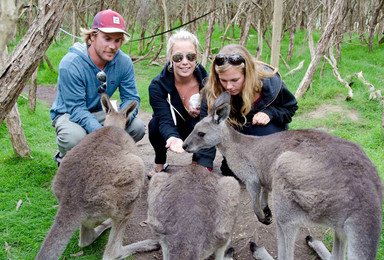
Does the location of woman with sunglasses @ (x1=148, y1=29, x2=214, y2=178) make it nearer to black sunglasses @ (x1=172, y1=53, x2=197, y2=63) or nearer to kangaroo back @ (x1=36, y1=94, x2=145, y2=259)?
black sunglasses @ (x1=172, y1=53, x2=197, y2=63)

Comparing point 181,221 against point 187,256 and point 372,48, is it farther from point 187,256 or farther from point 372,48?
point 372,48

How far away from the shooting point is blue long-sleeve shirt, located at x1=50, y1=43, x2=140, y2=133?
3.38 metres

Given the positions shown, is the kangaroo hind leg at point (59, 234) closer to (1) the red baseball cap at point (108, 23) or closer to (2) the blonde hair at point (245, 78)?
(2) the blonde hair at point (245, 78)

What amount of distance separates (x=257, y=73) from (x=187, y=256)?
192 centimetres

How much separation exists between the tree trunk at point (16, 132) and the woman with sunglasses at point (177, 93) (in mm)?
1520

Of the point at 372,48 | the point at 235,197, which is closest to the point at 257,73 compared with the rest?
the point at 235,197

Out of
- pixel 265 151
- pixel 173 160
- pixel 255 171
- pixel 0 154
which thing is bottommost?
pixel 173 160

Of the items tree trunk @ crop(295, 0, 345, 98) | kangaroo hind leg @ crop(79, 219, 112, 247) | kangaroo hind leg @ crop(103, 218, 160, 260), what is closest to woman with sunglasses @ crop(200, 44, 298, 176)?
kangaroo hind leg @ crop(103, 218, 160, 260)

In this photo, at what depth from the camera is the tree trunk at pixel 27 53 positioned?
6.45 feet

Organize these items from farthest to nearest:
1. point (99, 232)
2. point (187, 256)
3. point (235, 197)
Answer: point (99, 232) → point (235, 197) → point (187, 256)

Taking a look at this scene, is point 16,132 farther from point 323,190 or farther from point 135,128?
point 323,190

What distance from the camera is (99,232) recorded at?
285 cm

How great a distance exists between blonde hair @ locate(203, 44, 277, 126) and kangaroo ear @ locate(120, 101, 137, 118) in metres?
0.78

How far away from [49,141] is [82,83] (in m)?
1.88
